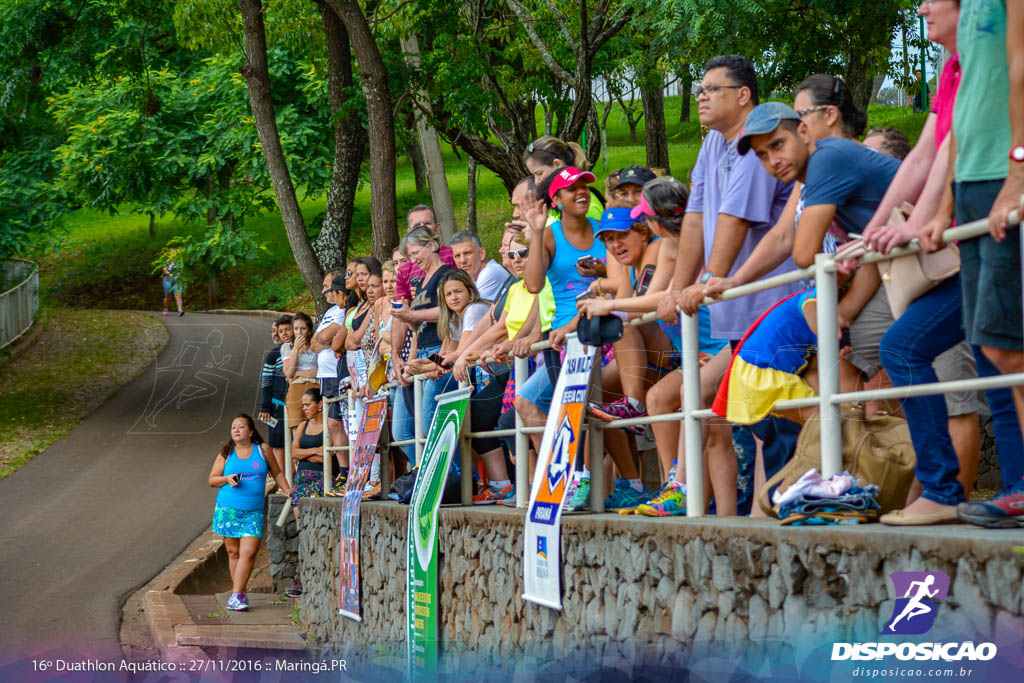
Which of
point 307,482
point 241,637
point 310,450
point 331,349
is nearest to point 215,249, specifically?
point 307,482

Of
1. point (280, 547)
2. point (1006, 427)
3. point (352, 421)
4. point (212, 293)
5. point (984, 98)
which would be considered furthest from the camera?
point (212, 293)

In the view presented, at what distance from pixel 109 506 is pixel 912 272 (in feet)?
57.7

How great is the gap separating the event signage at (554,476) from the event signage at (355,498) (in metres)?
4.17

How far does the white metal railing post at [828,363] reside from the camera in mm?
4062

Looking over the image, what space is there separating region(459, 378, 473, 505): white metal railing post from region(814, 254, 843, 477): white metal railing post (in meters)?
4.01

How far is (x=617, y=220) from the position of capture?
6094mm

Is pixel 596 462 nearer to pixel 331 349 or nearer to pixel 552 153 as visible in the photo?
pixel 552 153

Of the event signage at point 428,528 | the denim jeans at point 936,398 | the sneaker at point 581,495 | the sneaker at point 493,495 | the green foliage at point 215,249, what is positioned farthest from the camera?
the green foliage at point 215,249

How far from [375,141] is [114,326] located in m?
24.4

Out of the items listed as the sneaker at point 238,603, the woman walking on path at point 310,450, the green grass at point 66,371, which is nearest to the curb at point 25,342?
the green grass at point 66,371

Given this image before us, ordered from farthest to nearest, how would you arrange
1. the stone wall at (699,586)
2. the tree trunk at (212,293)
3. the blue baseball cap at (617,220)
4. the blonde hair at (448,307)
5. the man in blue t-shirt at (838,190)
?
the tree trunk at (212,293), the blonde hair at (448,307), the blue baseball cap at (617,220), the man in blue t-shirt at (838,190), the stone wall at (699,586)

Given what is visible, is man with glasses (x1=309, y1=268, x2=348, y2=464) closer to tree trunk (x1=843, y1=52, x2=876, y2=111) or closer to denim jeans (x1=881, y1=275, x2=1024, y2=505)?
tree trunk (x1=843, y1=52, x2=876, y2=111)

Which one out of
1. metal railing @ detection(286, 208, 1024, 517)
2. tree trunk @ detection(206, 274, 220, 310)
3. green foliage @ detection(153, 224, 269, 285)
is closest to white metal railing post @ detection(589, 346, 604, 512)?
metal railing @ detection(286, 208, 1024, 517)

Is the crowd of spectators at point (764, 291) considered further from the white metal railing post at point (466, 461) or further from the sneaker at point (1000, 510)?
the white metal railing post at point (466, 461)
